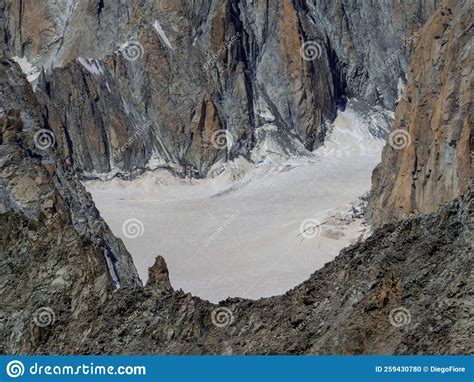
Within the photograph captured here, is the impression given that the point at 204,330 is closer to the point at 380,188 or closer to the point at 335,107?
the point at 380,188

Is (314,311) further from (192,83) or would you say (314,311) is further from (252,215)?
(192,83)

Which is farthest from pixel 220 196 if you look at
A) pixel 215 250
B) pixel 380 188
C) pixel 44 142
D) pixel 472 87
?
pixel 44 142

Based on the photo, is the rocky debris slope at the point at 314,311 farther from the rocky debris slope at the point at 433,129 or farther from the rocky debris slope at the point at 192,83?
the rocky debris slope at the point at 192,83

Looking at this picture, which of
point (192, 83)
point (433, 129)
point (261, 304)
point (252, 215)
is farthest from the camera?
point (192, 83)

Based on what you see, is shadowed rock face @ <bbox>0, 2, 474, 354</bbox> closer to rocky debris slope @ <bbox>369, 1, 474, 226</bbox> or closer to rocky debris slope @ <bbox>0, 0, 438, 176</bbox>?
rocky debris slope @ <bbox>369, 1, 474, 226</bbox>

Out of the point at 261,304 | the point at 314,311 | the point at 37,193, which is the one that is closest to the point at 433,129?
the point at 37,193

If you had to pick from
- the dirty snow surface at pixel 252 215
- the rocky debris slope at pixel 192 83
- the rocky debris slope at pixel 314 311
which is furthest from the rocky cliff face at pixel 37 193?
the rocky debris slope at pixel 192 83

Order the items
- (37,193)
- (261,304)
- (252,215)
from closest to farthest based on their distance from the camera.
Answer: (261,304) < (37,193) < (252,215)

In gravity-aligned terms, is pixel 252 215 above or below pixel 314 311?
below
